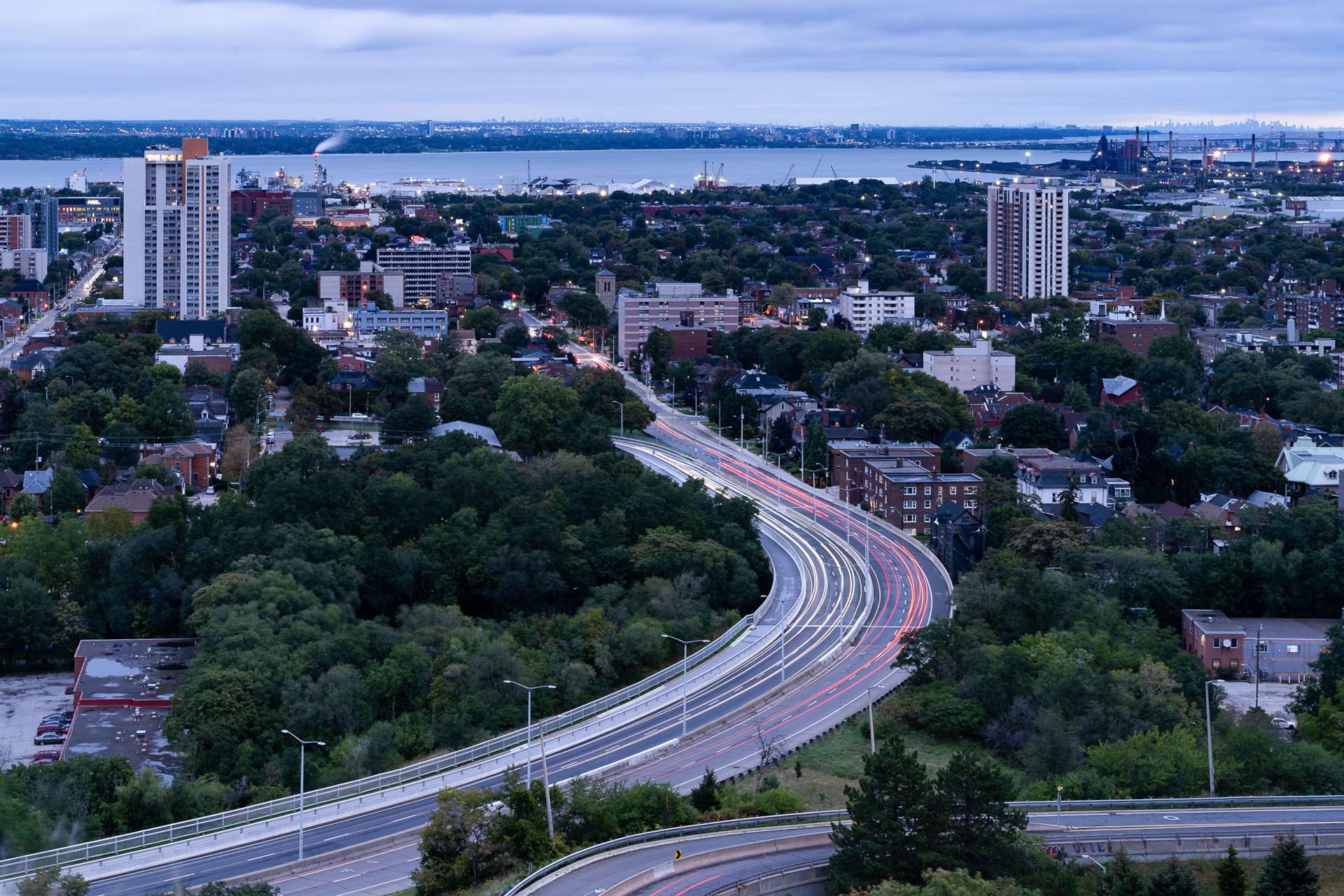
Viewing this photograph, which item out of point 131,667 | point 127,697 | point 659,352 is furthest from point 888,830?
point 659,352

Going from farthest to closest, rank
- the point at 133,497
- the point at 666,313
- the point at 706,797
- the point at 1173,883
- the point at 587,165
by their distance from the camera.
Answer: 1. the point at 587,165
2. the point at 666,313
3. the point at 133,497
4. the point at 706,797
5. the point at 1173,883

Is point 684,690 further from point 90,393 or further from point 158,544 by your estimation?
point 90,393

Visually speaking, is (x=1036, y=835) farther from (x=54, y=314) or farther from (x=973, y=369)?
(x=54, y=314)

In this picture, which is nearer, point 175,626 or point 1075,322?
point 175,626

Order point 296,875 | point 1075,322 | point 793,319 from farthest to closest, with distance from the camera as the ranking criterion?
1. point 793,319
2. point 1075,322
3. point 296,875

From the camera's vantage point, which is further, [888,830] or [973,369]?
[973,369]

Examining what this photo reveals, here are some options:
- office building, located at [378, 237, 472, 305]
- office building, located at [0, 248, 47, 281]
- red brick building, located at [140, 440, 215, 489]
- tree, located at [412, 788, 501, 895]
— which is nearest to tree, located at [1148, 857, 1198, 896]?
tree, located at [412, 788, 501, 895]

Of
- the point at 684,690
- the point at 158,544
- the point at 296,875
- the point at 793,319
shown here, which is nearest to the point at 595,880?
the point at 296,875

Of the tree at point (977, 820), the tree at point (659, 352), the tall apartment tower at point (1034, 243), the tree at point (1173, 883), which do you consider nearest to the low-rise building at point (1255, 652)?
the tree at point (1173, 883)
